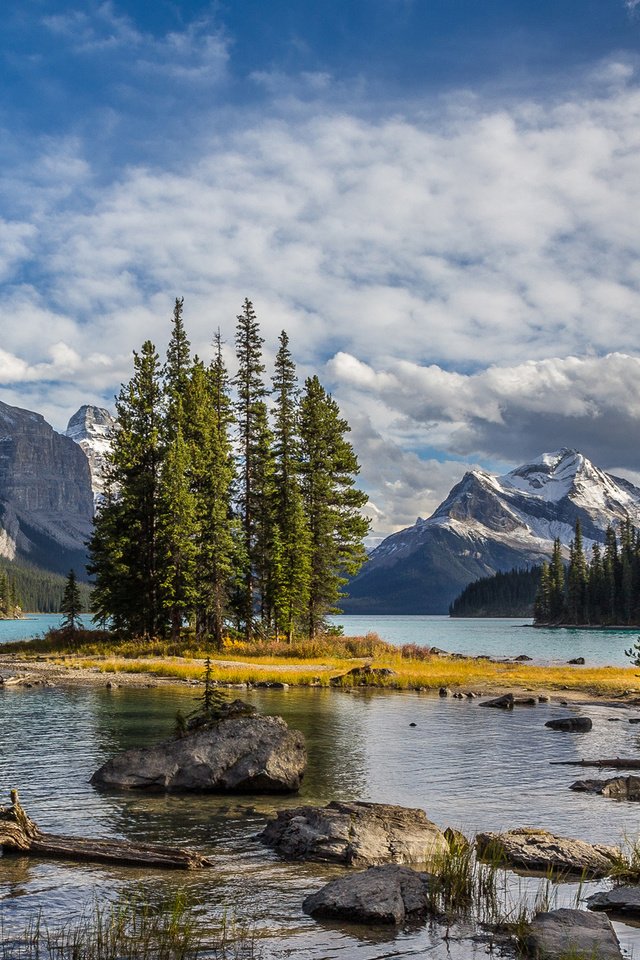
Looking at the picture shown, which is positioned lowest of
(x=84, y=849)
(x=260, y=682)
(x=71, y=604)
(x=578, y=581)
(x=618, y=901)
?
(x=260, y=682)

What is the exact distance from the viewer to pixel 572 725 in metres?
31.3

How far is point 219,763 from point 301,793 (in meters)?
2.15

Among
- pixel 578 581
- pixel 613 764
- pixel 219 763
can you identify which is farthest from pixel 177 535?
pixel 578 581

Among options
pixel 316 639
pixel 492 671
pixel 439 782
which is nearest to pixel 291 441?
pixel 316 639

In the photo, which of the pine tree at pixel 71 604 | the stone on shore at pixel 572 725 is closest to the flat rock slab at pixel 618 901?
the stone on shore at pixel 572 725

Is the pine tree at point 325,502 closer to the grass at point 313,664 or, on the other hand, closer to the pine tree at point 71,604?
the grass at point 313,664

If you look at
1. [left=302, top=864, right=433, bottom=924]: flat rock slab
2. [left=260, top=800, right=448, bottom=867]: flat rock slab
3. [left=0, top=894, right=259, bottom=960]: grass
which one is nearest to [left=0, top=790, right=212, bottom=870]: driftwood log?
[left=260, top=800, right=448, bottom=867]: flat rock slab

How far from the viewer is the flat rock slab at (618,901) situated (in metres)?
11.6

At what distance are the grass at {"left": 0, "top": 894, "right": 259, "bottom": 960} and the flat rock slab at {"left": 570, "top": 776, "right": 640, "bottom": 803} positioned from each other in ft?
38.3

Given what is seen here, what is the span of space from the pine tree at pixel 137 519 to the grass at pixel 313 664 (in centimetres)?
262

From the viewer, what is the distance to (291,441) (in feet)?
218

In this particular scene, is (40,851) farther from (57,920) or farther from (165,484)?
(165,484)

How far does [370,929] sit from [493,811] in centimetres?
745

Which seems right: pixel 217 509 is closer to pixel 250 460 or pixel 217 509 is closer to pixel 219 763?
pixel 250 460
